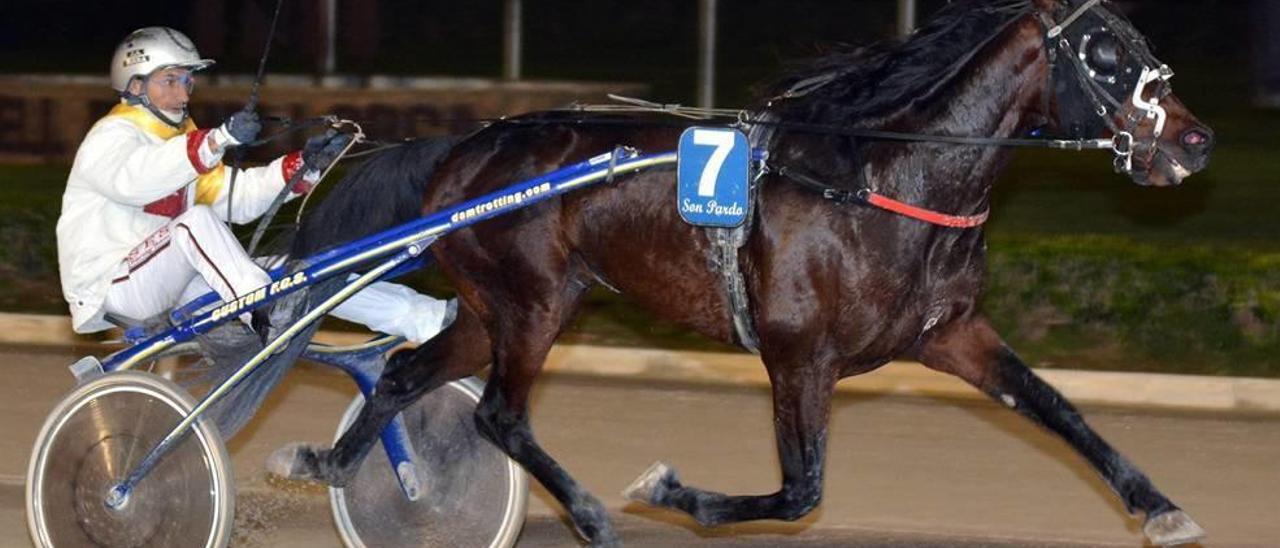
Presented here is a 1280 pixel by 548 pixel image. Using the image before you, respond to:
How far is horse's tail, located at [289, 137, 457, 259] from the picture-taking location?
20.7 feet

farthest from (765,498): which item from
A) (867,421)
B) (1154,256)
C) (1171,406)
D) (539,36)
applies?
(539,36)

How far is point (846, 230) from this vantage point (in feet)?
18.0

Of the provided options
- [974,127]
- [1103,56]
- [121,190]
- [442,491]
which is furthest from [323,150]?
[1103,56]

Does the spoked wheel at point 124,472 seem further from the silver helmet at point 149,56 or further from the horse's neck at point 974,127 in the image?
the horse's neck at point 974,127

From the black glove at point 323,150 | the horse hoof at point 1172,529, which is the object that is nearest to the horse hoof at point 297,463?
the black glove at point 323,150

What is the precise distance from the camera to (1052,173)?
14.0m

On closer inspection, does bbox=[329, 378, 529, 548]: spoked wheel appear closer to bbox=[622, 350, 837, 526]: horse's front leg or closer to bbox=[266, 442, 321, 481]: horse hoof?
bbox=[266, 442, 321, 481]: horse hoof

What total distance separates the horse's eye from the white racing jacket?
233 cm

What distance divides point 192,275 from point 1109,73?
2613 millimetres

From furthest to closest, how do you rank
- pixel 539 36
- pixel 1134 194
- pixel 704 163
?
pixel 539 36, pixel 1134 194, pixel 704 163

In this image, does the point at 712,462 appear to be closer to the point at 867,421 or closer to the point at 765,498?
the point at 867,421

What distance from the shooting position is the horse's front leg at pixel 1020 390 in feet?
18.5

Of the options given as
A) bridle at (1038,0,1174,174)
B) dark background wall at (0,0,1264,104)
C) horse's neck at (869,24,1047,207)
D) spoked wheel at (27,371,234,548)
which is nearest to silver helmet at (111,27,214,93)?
spoked wheel at (27,371,234,548)

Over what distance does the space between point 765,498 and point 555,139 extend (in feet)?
4.08
